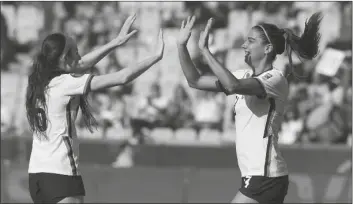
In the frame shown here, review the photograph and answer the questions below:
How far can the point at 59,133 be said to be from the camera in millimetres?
5348

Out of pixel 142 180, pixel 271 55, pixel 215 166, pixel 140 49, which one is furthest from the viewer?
pixel 140 49

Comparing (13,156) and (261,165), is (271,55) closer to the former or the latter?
(261,165)

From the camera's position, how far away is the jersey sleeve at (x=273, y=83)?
5.05 m

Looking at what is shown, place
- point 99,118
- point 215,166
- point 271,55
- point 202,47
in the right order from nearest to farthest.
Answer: point 202,47
point 271,55
point 215,166
point 99,118

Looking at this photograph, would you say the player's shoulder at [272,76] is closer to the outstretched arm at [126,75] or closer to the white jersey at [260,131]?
the white jersey at [260,131]

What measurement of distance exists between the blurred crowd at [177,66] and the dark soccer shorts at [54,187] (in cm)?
628

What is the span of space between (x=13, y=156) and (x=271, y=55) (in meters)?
6.71

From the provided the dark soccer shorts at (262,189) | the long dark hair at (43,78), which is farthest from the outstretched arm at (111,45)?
the dark soccer shorts at (262,189)

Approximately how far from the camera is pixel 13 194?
9.89 metres

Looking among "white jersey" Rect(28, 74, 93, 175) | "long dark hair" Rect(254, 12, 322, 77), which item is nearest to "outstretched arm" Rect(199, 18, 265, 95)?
"long dark hair" Rect(254, 12, 322, 77)

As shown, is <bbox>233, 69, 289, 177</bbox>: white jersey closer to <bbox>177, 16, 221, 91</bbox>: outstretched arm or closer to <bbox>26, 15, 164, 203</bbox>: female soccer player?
<bbox>177, 16, 221, 91</bbox>: outstretched arm

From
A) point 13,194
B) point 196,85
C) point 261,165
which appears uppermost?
point 196,85

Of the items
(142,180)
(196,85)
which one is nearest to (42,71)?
(196,85)

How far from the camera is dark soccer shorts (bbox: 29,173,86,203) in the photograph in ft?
17.4
